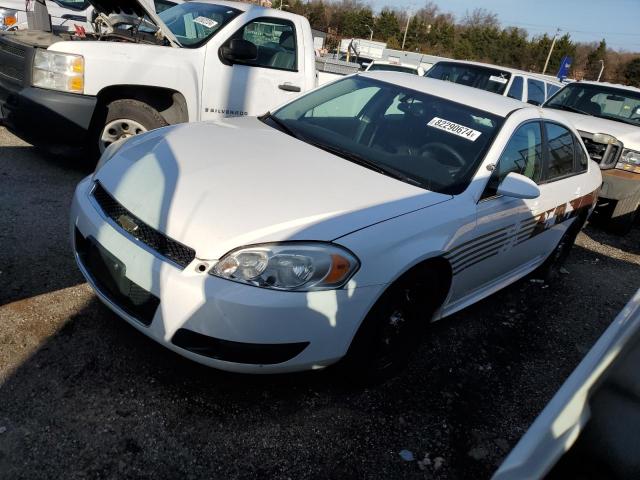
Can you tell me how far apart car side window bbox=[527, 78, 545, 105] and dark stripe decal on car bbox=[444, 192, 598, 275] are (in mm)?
5298

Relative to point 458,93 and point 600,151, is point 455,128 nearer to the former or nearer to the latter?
point 458,93

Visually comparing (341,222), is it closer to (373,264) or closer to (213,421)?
(373,264)

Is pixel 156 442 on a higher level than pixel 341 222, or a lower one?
lower

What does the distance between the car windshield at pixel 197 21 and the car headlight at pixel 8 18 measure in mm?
3695

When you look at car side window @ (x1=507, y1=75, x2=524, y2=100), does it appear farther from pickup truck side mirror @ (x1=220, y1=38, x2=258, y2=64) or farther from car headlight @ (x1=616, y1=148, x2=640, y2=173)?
pickup truck side mirror @ (x1=220, y1=38, x2=258, y2=64)

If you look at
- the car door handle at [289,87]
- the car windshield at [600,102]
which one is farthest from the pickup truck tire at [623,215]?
the car door handle at [289,87]

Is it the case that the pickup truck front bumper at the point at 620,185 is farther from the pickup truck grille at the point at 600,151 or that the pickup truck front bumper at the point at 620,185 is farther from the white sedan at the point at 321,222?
the white sedan at the point at 321,222

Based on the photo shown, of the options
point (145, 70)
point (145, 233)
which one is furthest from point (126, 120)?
point (145, 233)

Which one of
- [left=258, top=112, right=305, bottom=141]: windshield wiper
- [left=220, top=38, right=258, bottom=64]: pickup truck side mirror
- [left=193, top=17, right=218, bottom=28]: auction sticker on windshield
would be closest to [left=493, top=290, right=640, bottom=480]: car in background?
[left=258, top=112, right=305, bottom=141]: windshield wiper

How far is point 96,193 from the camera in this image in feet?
8.67

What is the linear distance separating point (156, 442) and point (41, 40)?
4.12 m

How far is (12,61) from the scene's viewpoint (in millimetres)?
4637

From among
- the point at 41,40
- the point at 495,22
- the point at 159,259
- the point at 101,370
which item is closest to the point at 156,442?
the point at 101,370

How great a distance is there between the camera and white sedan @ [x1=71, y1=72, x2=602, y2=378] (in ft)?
6.98
